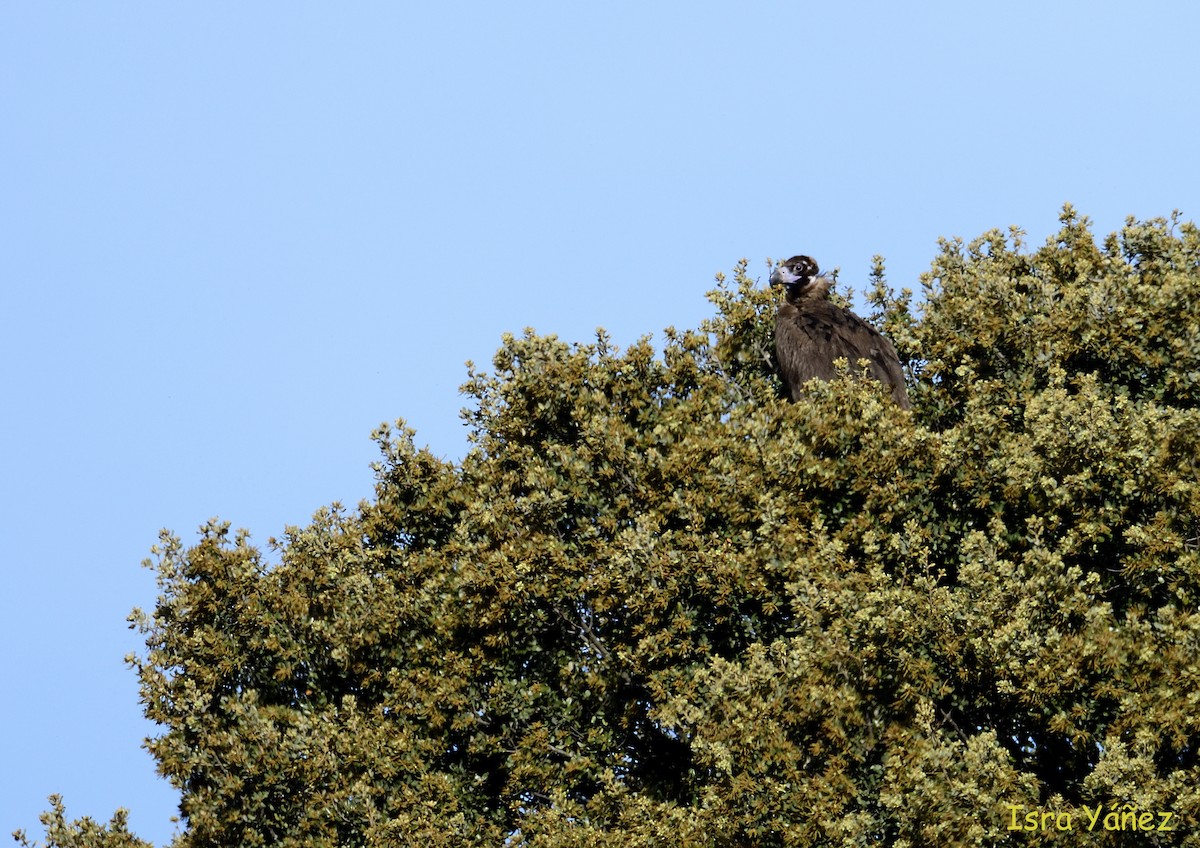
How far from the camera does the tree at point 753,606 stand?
13.3 m

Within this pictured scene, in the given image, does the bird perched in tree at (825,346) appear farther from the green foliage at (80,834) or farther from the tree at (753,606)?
the green foliage at (80,834)

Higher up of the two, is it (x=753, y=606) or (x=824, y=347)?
(x=824, y=347)

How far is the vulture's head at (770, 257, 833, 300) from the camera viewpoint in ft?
Result: 74.7

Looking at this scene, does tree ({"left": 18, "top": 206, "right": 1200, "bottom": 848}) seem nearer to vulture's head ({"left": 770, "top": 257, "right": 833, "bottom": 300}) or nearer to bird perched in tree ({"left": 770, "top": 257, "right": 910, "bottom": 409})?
bird perched in tree ({"left": 770, "top": 257, "right": 910, "bottom": 409})

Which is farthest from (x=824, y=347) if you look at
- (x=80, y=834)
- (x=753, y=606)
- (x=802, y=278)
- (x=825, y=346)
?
(x=80, y=834)

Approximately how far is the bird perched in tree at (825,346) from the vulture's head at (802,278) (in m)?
0.80

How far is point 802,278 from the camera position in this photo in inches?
926

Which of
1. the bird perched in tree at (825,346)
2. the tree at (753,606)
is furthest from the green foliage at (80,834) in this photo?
the bird perched in tree at (825,346)

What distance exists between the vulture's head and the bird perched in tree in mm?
799

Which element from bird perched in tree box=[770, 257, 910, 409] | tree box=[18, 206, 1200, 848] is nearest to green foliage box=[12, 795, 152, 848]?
tree box=[18, 206, 1200, 848]

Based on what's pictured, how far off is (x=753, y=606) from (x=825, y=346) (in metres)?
5.29

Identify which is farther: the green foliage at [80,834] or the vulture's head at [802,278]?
the vulture's head at [802,278]

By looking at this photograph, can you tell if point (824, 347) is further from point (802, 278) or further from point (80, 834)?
point (80, 834)

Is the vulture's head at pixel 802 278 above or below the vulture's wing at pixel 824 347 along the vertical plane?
above
